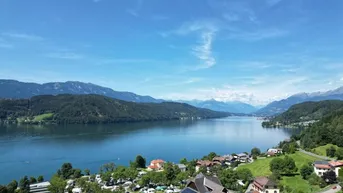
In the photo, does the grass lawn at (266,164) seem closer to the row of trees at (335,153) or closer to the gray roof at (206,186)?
the row of trees at (335,153)

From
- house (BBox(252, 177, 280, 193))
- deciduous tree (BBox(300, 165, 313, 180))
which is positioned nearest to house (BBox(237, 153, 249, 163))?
deciduous tree (BBox(300, 165, 313, 180))

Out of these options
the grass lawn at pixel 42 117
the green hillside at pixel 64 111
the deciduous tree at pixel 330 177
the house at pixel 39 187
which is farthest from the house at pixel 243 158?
the grass lawn at pixel 42 117

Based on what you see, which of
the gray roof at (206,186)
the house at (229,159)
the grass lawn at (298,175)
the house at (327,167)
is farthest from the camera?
the house at (229,159)

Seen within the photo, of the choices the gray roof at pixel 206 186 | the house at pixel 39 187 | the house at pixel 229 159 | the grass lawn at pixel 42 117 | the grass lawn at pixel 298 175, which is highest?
the grass lawn at pixel 42 117

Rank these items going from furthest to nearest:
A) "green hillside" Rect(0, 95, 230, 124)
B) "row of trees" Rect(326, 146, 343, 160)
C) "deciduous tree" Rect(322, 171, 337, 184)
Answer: "green hillside" Rect(0, 95, 230, 124)
"row of trees" Rect(326, 146, 343, 160)
"deciduous tree" Rect(322, 171, 337, 184)

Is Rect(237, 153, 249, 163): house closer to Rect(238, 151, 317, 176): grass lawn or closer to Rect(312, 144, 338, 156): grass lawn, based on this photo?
Rect(238, 151, 317, 176): grass lawn

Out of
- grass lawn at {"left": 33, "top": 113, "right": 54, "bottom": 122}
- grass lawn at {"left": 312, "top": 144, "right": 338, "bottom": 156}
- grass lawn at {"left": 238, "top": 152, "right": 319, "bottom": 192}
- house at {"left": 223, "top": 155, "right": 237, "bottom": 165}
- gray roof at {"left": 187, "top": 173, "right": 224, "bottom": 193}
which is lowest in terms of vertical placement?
house at {"left": 223, "top": 155, "right": 237, "bottom": 165}

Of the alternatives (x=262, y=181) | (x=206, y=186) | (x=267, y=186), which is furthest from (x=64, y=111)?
(x=206, y=186)

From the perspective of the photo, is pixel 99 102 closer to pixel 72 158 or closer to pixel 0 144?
pixel 0 144

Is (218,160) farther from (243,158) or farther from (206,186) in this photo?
(206,186)

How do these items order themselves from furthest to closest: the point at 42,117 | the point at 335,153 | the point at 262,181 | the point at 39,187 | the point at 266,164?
the point at 42,117 → the point at 335,153 → the point at 266,164 → the point at 39,187 → the point at 262,181

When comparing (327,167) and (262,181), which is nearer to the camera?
(262,181)

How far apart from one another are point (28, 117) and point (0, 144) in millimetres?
92611

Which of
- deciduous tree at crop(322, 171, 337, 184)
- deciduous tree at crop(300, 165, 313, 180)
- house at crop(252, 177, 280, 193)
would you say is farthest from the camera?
deciduous tree at crop(300, 165, 313, 180)
